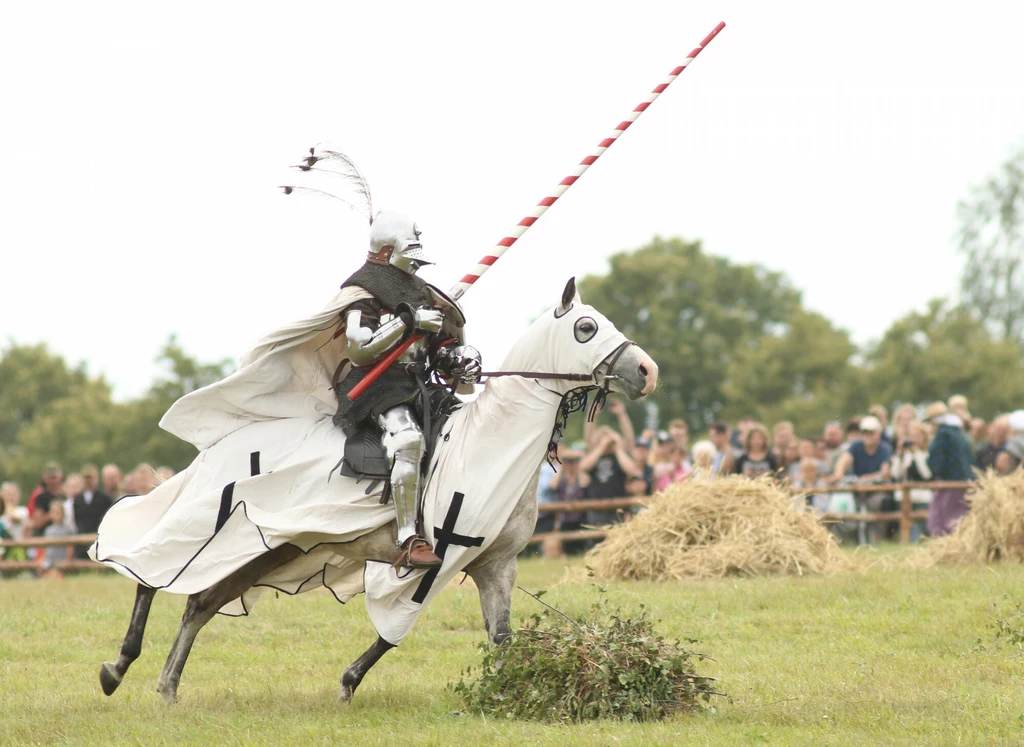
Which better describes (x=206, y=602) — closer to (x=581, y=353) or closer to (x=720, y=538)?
(x=581, y=353)

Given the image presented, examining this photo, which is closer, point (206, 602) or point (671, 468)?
point (206, 602)

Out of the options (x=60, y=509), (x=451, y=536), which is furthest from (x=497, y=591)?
(x=60, y=509)

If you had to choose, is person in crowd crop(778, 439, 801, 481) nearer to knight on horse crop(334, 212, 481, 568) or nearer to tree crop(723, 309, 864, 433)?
knight on horse crop(334, 212, 481, 568)

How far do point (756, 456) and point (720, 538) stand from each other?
302 cm

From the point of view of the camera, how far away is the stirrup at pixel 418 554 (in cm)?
760

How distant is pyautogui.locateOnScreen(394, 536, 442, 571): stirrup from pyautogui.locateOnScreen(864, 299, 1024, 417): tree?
43.4m

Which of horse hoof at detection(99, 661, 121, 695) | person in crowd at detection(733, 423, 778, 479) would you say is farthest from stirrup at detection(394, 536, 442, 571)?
person in crowd at detection(733, 423, 778, 479)

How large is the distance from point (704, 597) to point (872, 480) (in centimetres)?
668

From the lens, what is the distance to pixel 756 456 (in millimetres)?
16516

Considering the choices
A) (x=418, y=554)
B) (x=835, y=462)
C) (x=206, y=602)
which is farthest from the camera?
(x=835, y=462)

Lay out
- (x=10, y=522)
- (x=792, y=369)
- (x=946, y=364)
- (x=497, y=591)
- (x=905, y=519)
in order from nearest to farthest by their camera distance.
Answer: (x=497, y=591), (x=905, y=519), (x=10, y=522), (x=946, y=364), (x=792, y=369)

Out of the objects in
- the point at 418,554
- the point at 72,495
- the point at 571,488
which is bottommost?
the point at 418,554

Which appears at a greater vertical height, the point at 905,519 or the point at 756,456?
the point at 756,456

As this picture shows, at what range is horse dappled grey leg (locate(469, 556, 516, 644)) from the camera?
7918mm
